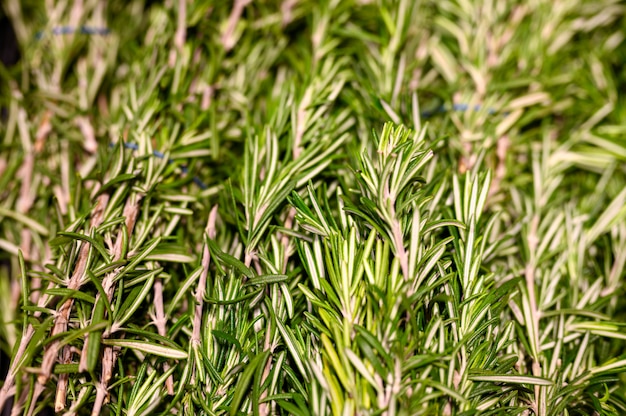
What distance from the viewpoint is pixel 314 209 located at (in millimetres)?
680

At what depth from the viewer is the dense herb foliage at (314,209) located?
0.59 meters

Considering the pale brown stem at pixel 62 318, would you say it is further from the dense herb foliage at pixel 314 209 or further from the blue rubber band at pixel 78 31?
the blue rubber band at pixel 78 31

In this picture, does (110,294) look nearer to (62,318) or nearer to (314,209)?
(62,318)

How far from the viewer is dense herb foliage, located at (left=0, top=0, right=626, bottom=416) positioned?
0.59m

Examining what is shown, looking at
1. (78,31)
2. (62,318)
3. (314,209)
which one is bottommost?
(62,318)

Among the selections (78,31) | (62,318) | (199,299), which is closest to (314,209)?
(199,299)

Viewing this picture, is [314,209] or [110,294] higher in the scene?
[314,209]

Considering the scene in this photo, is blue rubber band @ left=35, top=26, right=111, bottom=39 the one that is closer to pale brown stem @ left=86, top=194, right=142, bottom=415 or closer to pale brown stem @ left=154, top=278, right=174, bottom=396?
pale brown stem @ left=86, top=194, right=142, bottom=415

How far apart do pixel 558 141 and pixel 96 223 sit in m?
0.88

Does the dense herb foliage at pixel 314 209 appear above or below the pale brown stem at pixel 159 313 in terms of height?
above

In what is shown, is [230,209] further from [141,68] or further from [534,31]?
[534,31]

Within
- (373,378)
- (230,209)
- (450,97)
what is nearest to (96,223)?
(230,209)

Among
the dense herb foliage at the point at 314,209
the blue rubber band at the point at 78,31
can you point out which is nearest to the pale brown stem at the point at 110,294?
the dense herb foliage at the point at 314,209

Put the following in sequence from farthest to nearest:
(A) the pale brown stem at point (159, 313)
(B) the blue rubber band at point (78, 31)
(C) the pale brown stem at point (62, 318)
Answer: (B) the blue rubber band at point (78, 31) → (A) the pale brown stem at point (159, 313) → (C) the pale brown stem at point (62, 318)
